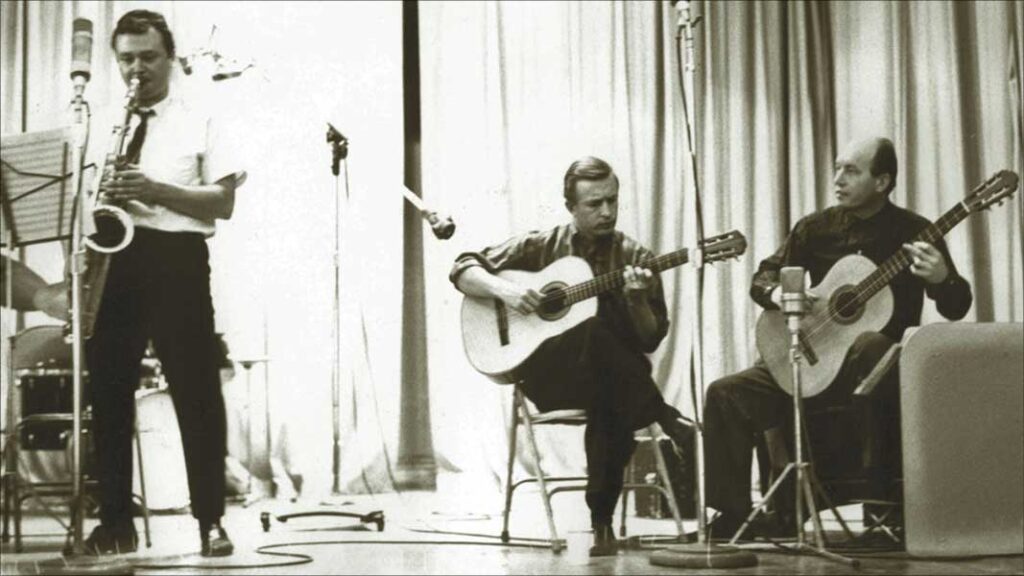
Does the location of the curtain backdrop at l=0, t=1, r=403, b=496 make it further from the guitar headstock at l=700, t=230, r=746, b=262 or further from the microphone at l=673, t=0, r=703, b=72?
the microphone at l=673, t=0, r=703, b=72

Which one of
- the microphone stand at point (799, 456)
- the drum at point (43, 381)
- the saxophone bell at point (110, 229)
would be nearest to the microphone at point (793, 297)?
the microphone stand at point (799, 456)

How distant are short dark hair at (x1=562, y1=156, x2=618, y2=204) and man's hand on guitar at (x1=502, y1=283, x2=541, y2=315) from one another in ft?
1.03

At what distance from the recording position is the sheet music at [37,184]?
3.10 meters

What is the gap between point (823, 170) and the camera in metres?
5.53

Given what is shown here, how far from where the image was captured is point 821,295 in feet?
11.8

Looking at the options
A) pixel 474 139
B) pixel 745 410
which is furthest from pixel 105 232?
pixel 474 139

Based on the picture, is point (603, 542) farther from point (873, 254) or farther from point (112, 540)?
point (112, 540)

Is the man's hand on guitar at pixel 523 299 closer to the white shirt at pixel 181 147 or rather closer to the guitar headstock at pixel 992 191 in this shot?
the white shirt at pixel 181 147

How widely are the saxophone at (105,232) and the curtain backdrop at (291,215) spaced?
2.11 m

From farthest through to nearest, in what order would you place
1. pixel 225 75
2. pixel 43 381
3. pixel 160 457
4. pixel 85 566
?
pixel 225 75 → pixel 160 457 → pixel 43 381 → pixel 85 566

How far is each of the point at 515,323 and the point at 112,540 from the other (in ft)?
4.15

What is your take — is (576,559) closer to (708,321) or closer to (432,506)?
(432,506)

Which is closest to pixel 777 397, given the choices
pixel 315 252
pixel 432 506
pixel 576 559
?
pixel 576 559

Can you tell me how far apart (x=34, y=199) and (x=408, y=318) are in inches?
105
